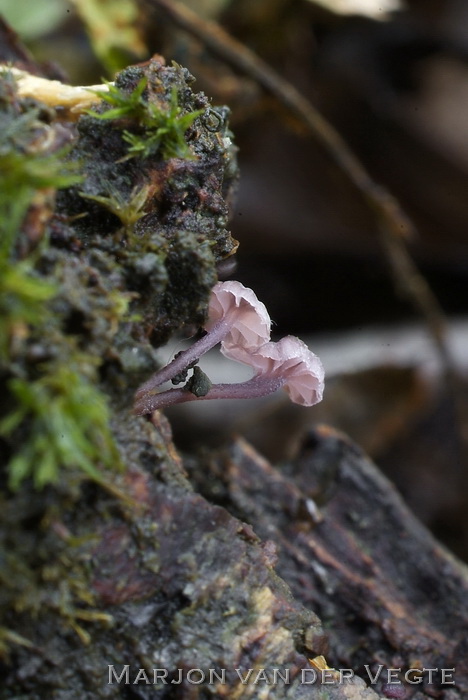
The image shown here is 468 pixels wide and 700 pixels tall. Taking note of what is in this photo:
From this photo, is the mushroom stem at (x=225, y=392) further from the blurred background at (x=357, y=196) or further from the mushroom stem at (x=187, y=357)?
the blurred background at (x=357, y=196)

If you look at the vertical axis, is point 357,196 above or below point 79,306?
above

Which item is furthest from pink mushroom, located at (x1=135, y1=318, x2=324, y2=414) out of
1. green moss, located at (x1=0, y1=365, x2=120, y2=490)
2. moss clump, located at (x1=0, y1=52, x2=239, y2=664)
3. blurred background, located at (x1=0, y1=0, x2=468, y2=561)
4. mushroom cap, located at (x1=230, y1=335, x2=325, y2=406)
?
blurred background, located at (x1=0, y1=0, x2=468, y2=561)

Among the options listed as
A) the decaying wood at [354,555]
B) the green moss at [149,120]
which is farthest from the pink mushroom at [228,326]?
the decaying wood at [354,555]

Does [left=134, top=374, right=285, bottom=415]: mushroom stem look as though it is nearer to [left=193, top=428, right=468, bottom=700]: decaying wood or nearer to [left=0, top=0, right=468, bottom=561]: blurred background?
[left=193, top=428, right=468, bottom=700]: decaying wood

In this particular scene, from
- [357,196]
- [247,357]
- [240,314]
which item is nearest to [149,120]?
[240,314]

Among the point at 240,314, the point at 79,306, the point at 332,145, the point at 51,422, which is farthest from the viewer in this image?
the point at 332,145

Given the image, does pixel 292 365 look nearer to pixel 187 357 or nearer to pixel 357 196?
pixel 187 357
